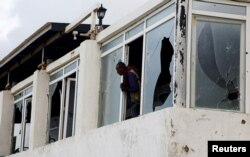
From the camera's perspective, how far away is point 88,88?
490 inches

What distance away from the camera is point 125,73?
11.5 m

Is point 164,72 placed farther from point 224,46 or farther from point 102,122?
point 102,122

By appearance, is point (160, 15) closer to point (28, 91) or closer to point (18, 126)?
point (28, 91)

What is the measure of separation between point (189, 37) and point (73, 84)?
4759mm

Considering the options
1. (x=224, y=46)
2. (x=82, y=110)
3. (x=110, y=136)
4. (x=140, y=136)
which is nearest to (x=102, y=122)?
(x=82, y=110)

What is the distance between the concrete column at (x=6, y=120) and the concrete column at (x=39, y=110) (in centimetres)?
275

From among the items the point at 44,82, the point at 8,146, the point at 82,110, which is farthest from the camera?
the point at 8,146

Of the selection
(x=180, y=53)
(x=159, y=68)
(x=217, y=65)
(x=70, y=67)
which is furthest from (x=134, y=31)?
(x=70, y=67)

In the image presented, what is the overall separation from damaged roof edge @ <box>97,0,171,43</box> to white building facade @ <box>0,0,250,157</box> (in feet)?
0.06

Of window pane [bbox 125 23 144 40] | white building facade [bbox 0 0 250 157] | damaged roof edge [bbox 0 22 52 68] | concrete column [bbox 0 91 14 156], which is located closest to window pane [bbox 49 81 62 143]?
damaged roof edge [bbox 0 22 52 68]

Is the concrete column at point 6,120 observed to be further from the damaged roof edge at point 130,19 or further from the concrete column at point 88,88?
the damaged roof edge at point 130,19

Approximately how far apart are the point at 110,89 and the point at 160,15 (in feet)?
6.96

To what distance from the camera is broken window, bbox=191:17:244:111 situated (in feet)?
32.5

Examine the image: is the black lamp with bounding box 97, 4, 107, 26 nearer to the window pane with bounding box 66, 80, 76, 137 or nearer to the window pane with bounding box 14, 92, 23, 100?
the window pane with bounding box 66, 80, 76, 137
